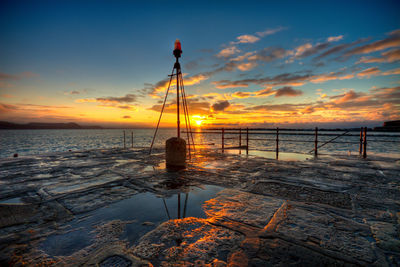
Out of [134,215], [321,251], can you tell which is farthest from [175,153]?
[321,251]

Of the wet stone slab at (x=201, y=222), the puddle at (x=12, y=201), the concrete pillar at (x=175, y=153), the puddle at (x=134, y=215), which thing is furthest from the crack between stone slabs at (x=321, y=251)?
the concrete pillar at (x=175, y=153)

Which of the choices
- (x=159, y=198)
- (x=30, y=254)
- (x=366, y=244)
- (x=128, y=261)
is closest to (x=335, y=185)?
(x=366, y=244)

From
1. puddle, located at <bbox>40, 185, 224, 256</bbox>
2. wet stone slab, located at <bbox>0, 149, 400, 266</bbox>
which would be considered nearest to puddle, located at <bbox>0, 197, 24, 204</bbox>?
wet stone slab, located at <bbox>0, 149, 400, 266</bbox>

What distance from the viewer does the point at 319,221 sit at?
8.16 ft

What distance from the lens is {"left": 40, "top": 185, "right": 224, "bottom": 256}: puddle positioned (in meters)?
2.03

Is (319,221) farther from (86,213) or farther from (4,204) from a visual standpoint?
(4,204)

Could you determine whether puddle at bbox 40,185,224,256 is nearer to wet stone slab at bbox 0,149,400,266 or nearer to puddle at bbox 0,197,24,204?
wet stone slab at bbox 0,149,400,266

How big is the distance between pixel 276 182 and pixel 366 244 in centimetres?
243

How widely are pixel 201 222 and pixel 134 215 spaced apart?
1118mm

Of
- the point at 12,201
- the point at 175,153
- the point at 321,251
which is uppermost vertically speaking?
the point at 175,153

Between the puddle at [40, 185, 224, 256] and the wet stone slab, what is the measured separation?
15mm

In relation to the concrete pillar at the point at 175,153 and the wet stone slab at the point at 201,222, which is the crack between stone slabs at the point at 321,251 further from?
the concrete pillar at the point at 175,153

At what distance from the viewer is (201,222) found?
2.49 metres

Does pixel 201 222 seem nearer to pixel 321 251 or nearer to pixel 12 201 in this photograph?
pixel 321 251
